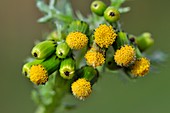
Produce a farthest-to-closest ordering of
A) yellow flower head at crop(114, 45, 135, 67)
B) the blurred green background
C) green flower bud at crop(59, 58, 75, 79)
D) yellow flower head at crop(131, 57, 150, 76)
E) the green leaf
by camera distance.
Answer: the blurred green background, the green leaf, yellow flower head at crop(131, 57, 150, 76), yellow flower head at crop(114, 45, 135, 67), green flower bud at crop(59, 58, 75, 79)

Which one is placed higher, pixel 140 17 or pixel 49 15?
pixel 49 15

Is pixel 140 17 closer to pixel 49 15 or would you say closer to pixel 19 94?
pixel 19 94

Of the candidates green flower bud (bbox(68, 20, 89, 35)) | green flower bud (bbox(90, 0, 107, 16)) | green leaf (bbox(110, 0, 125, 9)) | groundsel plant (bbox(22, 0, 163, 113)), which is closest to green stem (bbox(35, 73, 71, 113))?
groundsel plant (bbox(22, 0, 163, 113))

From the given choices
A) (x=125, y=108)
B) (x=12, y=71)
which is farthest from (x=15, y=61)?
→ (x=125, y=108)

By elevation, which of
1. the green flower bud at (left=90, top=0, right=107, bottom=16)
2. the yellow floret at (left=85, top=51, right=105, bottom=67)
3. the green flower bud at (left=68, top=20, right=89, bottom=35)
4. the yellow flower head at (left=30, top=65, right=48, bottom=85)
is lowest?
the yellow flower head at (left=30, top=65, right=48, bottom=85)

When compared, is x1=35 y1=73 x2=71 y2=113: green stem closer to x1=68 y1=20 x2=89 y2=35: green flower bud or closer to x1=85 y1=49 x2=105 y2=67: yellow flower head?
x1=85 y1=49 x2=105 y2=67: yellow flower head

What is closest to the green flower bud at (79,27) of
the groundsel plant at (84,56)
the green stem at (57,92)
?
the groundsel plant at (84,56)
